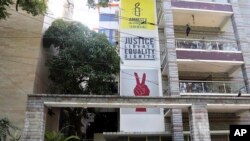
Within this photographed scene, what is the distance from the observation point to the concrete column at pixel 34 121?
391 inches

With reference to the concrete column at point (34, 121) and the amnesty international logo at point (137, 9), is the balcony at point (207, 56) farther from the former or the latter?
the concrete column at point (34, 121)

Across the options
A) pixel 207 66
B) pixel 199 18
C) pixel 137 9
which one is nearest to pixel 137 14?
pixel 137 9

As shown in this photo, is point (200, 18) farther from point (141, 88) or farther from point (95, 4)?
point (95, 4)

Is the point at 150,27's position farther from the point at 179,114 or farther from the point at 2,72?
the point at 2,72

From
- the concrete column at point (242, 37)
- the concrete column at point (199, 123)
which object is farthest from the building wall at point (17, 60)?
the concrete column at point (242, 37)

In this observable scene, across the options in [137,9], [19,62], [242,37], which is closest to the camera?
[19,62]

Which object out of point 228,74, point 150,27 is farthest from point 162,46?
point 228,74

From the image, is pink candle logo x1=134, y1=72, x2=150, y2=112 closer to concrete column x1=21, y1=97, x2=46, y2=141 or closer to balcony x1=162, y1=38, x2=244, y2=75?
balcony x1=162, y1=38, x2=244, y2=75

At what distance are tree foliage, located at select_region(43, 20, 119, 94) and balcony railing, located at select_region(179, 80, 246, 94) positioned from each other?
3.99 metres

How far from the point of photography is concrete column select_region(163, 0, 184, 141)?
49.3ft

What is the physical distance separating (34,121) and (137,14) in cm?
1084

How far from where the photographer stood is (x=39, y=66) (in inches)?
617

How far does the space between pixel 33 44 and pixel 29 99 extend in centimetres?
584

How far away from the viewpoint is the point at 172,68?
16688mm
